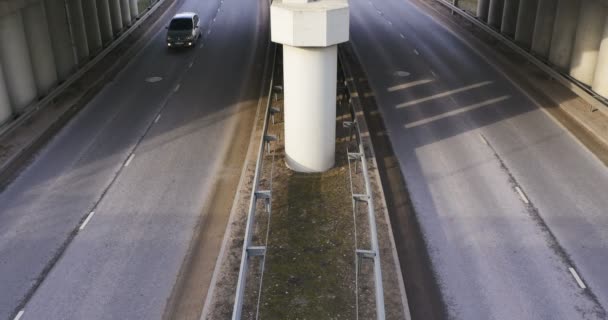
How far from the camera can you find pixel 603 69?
28672mm

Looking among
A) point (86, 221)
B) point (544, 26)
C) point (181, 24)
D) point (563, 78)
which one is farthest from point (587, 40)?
point (86, 221)

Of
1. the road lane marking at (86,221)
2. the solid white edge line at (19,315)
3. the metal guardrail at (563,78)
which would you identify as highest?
the metal guardrail at (563,78)

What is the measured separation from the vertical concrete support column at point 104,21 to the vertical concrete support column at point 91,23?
5.81 ft

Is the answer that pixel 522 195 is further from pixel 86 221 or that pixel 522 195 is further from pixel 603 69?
pixel 86 221

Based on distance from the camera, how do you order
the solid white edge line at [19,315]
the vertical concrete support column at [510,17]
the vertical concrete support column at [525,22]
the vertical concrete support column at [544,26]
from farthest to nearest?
1. the vertical concrete support column at [510,17]
2. the vertical concrete support column at [525,22]
3. the vertical concrete support column at [544,26]
4. the solid white edge line at [19,315]

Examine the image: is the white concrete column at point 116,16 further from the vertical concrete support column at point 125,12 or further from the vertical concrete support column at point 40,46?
the vertical concrete support column at point 40,46

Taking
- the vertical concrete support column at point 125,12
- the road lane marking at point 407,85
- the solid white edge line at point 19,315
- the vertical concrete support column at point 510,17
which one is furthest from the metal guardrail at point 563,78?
the vertical concrete support column at point 125,12

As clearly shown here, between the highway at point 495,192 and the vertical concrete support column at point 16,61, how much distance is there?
52.0ft

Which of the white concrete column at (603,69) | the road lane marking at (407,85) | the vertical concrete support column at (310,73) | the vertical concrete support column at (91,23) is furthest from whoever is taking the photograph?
the vertical concrete support column at (91,23)

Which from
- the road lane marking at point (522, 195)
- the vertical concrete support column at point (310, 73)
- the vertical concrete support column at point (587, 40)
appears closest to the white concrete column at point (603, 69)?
the vertical concrete support column at point (587, 40)

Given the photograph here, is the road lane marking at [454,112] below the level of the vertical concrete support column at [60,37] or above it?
below

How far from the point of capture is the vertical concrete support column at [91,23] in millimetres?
39000

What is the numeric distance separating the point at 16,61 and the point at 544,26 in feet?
89.2

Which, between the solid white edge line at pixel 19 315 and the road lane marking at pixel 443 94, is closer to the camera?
the solid white edge line at pixel 19 315
